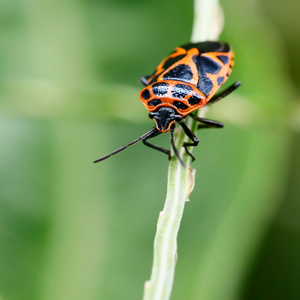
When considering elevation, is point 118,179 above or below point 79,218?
above

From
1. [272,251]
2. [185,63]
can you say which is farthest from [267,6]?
[272,251]

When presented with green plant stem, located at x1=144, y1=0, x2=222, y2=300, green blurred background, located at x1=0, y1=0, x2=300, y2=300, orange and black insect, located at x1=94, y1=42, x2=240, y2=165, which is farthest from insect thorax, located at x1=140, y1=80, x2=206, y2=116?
green blurred background, located at x1=0, y1=0, x2=300, y2=300

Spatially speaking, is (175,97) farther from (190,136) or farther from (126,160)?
(126,160)

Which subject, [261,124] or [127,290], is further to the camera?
[261,124]

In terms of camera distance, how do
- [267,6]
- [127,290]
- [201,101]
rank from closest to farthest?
1. [201,101]
2. [127,290]
3. [267,6]

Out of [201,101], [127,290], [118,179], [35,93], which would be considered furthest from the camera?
[35,93]

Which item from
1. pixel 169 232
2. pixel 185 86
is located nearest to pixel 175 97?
pixel 185 86

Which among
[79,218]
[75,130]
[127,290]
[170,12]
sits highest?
[170,12]

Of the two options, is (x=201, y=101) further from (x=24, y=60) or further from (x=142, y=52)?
(x=24, y=60)
